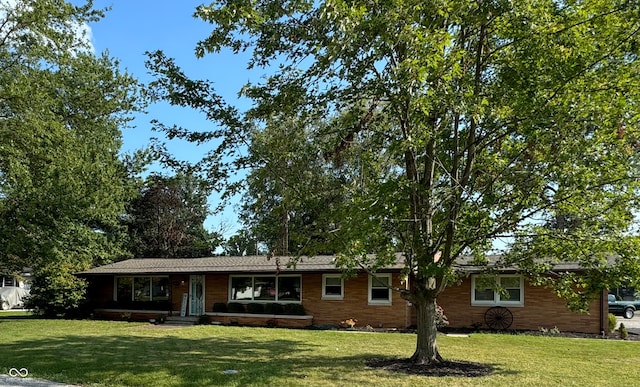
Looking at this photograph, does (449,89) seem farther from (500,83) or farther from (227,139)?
(227,139)

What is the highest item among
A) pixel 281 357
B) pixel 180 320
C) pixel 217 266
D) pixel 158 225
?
pixel 158 225

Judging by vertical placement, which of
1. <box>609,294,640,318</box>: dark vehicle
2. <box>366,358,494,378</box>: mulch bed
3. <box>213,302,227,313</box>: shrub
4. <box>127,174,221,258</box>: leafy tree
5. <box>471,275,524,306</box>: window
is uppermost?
<box>127,174,221,258</box>: leafy tree

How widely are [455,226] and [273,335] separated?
10.1 meters

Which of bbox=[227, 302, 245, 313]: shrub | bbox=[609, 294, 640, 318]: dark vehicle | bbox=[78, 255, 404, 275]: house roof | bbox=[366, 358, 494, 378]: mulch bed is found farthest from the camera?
bbox=[609, 294, 640, 318]: dark vehicle

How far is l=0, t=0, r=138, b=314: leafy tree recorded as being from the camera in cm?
1711

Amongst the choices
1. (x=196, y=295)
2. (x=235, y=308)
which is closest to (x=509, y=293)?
(x=235, y=308)

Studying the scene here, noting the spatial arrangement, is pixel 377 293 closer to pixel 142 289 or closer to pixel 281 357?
pixel 281 357

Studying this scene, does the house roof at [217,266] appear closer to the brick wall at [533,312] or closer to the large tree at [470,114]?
the brick wall at [533,312]

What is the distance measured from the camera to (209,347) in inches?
568

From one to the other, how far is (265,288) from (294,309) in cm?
227

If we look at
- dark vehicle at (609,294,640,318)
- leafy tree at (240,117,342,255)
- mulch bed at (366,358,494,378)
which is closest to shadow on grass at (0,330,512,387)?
mulch bed at (366,358,494,378)

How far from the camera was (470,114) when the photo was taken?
339 inches

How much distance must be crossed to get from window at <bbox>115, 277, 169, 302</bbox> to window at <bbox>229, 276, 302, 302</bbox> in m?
4.11

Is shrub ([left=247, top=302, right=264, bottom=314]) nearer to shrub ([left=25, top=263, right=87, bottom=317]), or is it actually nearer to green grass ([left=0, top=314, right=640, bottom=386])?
green grass ([left=0, top=314, right=640, bottom=386])
